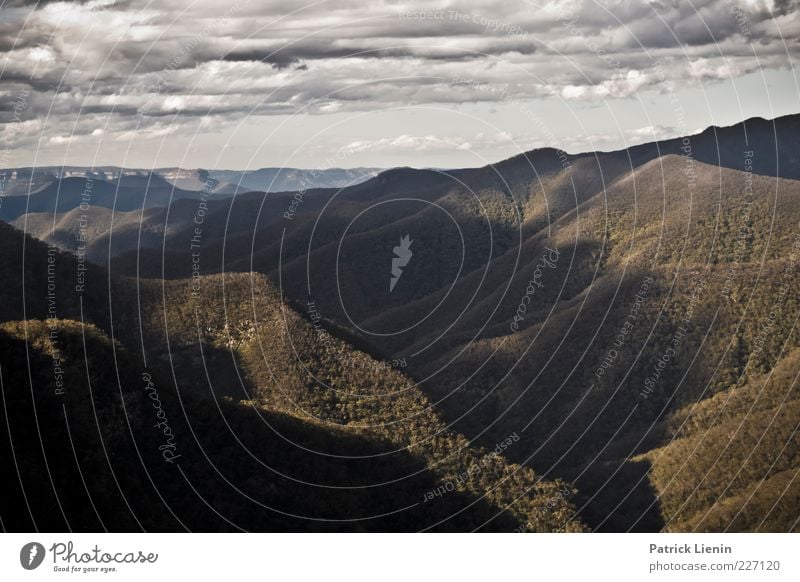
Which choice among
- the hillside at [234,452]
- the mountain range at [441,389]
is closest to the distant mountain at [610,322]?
the mountain range at [441,389]

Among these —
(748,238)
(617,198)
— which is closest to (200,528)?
(748,238)

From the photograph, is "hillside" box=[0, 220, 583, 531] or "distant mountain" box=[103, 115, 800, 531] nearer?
"hillside" box=[0, 220, 583, 531]

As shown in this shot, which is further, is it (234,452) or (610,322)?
(610,322)

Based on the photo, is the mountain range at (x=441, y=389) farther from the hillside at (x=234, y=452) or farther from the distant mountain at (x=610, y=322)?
the distant mountain at (x=610, y=322)

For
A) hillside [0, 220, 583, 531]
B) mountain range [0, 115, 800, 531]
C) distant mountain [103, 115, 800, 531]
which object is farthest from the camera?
distant mountain [103, 115, 800, 531]

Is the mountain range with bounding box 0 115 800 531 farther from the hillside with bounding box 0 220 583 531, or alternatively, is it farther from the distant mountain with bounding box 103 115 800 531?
the distant mountain with bounding box 103 115 800 531

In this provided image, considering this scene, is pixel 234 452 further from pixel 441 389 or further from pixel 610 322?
pixel 610 322

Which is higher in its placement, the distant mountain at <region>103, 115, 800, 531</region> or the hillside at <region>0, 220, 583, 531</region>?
the hillside at <region>0, 220, 583, 531</region>

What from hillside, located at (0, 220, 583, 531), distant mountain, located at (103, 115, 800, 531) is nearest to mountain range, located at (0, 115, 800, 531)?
hillside, located at (0, 220, 583, 531)

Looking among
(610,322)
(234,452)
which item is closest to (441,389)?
(610,322)

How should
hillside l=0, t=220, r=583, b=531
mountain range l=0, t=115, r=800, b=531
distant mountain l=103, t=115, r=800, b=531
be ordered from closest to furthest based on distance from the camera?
hillside l=0, t=220, r=583, b=531 < mountain range l=0, t=115, r=800, b=531 < distant mountain l=103, t=115, r=800, b=531
